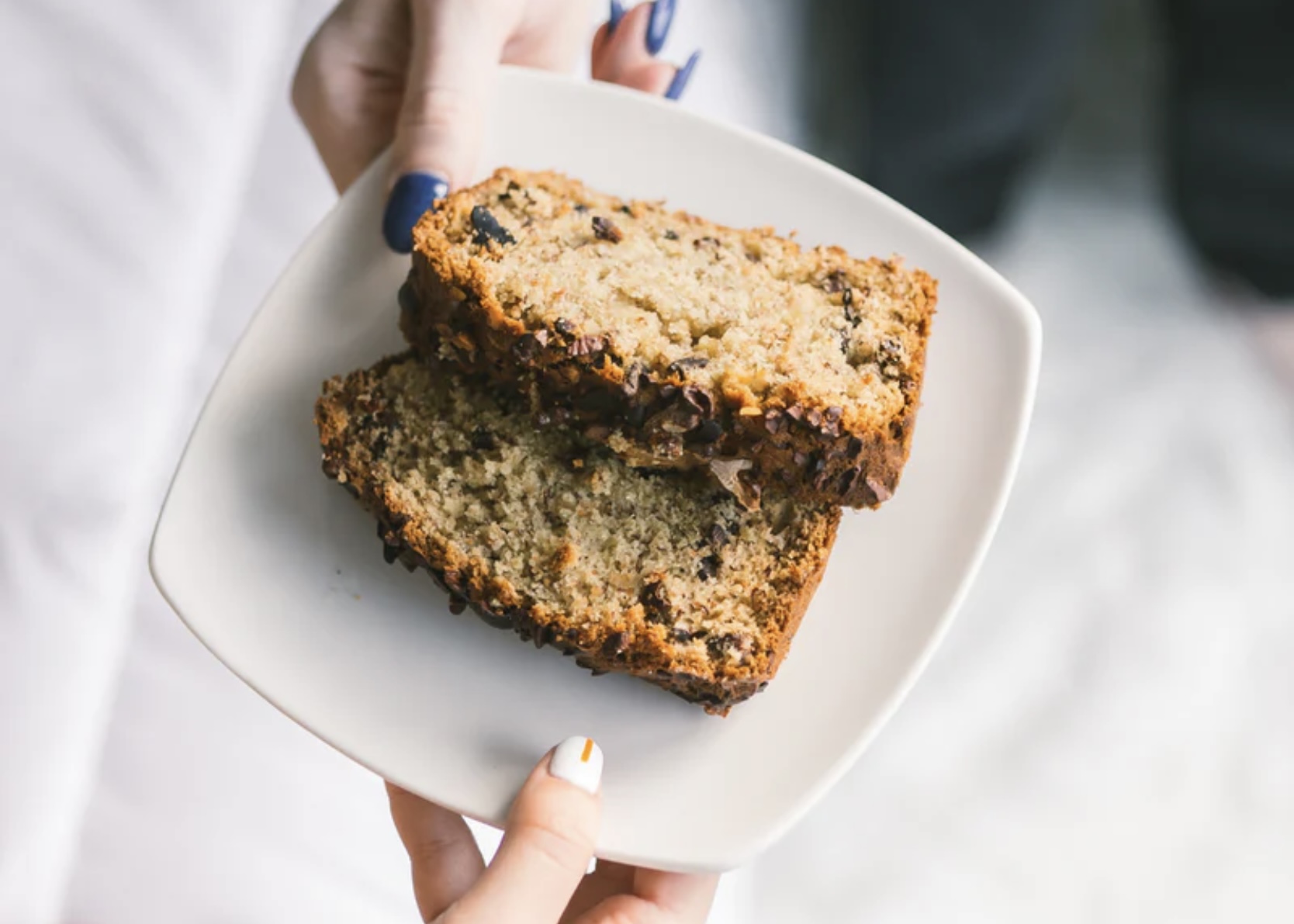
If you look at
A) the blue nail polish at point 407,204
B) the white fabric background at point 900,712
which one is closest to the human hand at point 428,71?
the blue nail polish at point 407,204

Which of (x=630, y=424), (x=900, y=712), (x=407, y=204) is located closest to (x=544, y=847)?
(x=630, y=424)

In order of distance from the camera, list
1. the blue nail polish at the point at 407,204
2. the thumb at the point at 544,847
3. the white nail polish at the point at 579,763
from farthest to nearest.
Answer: the blue nail polish at the point at 407,204 → the white nail polish at the point at 579,763 → the thumb at the point at 544,847

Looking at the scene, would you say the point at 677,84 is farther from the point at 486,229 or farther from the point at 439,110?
the point at 486,229

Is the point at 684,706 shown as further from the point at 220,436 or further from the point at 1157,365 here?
the point at 1157,365

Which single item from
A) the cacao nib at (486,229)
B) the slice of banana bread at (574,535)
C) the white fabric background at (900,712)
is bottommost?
the white fabric background at (900,712)

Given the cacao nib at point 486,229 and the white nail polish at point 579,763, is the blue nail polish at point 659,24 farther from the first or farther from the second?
the white nail polish at point 579,763

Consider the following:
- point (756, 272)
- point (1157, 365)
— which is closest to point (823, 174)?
point (756, 272)
